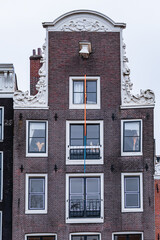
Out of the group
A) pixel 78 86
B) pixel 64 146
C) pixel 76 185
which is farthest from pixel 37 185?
pixel 78 86

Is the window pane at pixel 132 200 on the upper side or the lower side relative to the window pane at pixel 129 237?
upper

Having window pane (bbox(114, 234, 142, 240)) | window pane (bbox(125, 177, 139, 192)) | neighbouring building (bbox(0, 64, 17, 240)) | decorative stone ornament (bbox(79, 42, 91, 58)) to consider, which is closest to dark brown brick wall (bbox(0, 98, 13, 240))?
neighbouring building (bbox(0, 64, 17, 240))

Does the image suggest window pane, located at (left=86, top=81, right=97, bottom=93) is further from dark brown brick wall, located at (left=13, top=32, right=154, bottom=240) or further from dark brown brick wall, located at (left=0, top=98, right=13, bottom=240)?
dark brown brick wall, located at (left=0, top=98, right=13, bottom=240)

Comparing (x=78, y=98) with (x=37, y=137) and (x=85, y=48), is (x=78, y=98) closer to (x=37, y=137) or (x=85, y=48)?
(x=85, y=48)

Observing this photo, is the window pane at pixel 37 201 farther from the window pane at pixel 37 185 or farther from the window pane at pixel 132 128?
the window pane at pixel 132 128

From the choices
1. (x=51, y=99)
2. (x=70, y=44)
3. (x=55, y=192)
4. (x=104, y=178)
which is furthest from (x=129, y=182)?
(x=70, y=44)

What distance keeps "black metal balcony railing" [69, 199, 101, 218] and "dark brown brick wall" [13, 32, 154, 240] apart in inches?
14.9

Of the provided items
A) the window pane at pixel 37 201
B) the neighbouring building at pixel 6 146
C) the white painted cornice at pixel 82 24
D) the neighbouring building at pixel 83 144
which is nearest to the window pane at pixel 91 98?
the neighbouring building at pixel 83 144

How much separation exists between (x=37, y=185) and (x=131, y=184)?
4.47 m

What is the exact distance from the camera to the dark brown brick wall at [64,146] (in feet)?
97.2

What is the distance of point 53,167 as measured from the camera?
99.1ft

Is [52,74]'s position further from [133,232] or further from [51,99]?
[133,232]

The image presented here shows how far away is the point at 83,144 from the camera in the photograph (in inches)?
1204

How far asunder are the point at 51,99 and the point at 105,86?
107 inches
